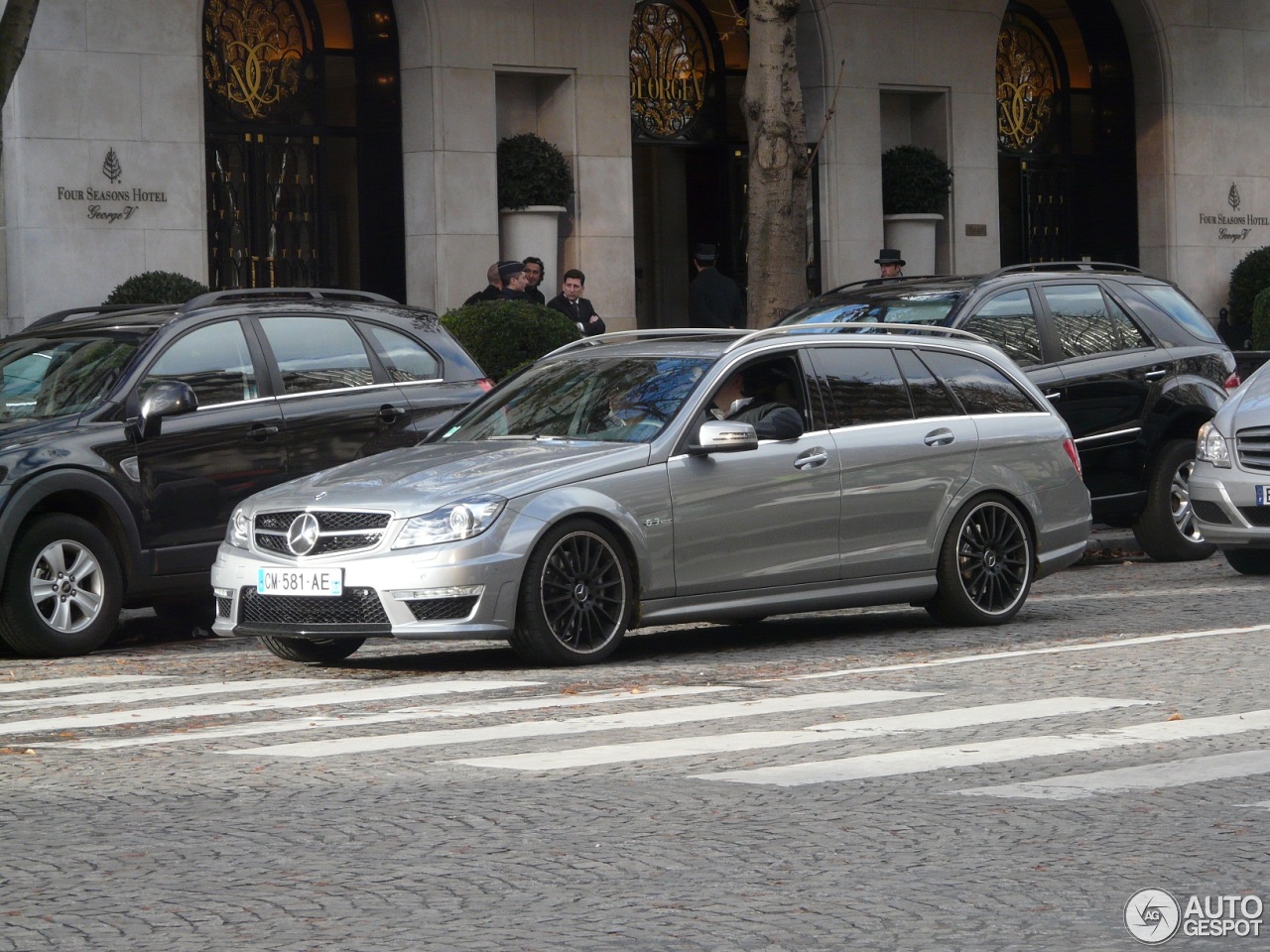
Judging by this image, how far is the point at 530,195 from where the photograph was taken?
24719mm

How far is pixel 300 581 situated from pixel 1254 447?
6.87 m

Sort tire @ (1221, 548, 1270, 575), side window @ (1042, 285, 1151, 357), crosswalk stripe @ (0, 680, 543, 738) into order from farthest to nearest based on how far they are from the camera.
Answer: side window @ (1042, 285, 1151, 357), tire @ (1221, 548, 1270, 575), crosswalk stripe @ (0, 680, 543, 738)

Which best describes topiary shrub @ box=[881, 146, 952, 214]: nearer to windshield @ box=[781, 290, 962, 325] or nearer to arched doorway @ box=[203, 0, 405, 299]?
arched doorway @ box=[203, 0, 405, 299]

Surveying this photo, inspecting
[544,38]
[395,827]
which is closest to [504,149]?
[544,38]

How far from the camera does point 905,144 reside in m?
28.7

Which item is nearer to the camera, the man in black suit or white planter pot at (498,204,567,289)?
the man in black suit

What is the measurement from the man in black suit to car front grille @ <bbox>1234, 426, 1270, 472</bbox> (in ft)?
28.1

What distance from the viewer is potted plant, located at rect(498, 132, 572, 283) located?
24.7m

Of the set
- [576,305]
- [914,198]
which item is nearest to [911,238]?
[914,198]

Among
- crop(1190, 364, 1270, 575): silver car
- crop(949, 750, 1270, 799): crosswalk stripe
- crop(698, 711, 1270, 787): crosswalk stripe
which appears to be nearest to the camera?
crop(949, 750, 1270, 799): crosswalk stripe

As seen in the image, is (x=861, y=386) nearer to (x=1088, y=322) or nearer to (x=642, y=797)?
(x=1088, y=322)

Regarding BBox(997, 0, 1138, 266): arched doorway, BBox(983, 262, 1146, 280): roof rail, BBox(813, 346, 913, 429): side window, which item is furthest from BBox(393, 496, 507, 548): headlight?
BBox(997, 0, 1138, 266): arched doorway

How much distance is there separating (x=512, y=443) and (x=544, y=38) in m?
14.8

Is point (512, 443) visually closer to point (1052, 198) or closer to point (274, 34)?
point (274, 34)
